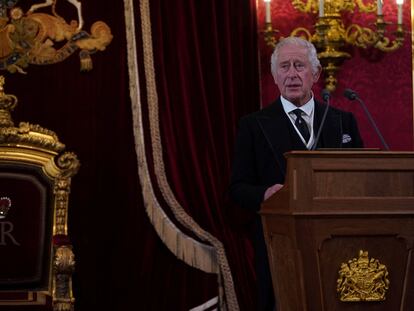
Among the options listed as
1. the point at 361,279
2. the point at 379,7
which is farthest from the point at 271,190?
the point at 379,7

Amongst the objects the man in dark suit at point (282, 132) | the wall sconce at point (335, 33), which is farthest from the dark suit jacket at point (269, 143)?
the wall sconce at point (335, 33)

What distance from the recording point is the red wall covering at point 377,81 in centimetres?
435

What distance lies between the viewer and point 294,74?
3.11 metres

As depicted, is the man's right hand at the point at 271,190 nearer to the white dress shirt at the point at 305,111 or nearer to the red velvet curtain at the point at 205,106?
the white dress shirt at the point at 305,111

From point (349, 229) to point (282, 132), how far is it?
66 centimetres

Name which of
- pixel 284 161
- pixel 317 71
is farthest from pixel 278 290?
pixel 317 71

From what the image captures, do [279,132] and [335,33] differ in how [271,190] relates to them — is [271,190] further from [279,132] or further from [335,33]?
[335,33]

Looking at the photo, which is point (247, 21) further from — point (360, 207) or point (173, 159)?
point (360, 207)

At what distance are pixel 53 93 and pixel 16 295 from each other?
0.98 metres

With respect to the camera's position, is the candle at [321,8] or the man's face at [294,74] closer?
the man's face at [294,74]

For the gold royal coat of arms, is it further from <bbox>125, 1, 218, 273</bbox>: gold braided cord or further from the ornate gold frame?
the ornate gold frame

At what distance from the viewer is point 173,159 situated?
4074mm

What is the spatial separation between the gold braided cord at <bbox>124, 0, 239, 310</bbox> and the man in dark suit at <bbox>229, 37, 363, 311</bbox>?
93cm

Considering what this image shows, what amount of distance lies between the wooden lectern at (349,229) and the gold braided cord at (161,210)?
1.48 metres
